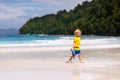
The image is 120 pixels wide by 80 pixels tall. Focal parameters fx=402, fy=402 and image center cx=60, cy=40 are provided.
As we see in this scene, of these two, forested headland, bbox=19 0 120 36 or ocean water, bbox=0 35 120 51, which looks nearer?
ocean water, bbox=0 35 120 51

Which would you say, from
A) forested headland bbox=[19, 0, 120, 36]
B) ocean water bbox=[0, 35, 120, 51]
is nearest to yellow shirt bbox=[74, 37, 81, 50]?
ocean water bbox=[0, 35, 120, 51]

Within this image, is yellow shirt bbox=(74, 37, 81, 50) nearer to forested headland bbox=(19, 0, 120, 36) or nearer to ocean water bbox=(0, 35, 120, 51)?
ocean water bbox=(0, 35, 120, 51)

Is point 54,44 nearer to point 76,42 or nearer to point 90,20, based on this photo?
point 76,42

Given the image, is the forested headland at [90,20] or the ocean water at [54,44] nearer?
the ocean water at [54,44]

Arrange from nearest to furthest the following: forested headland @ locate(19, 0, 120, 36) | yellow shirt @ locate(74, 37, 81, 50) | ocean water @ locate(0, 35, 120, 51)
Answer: yellow shirt @ locate(74, 37, 81, 50), ocean water @ locate(0, 35, 120, 51), forested headland @ locate(19, 0, 120, 36)

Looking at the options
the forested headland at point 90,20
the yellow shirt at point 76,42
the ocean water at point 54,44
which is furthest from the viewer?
the forested headland at point 90,20

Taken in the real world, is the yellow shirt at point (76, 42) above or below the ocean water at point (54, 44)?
above

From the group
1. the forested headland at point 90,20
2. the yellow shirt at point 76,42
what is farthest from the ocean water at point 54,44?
the forested headland at point 90,20

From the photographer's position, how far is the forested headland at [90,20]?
91438 mm

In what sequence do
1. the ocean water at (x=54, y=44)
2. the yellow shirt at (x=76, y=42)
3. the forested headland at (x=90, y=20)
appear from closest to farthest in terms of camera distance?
the yellow shirt at (x=76, y=42), the ocean water at (x=54, y=44), the forested headland at (x=90, y=20)

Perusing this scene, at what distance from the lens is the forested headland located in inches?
3600

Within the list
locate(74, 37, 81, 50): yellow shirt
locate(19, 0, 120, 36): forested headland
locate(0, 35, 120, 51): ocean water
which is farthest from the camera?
locate(19, 0, 120, 36): forested headland

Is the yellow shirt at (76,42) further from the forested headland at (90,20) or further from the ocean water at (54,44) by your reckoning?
the forested headland at (90,20)

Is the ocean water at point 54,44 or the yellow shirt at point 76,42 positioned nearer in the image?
the yellow shirt at point 76,42
